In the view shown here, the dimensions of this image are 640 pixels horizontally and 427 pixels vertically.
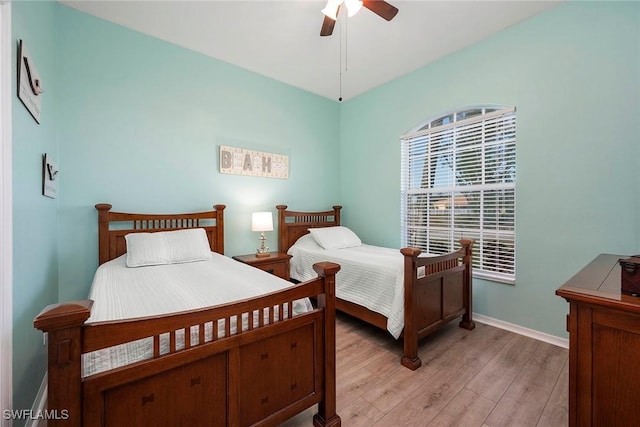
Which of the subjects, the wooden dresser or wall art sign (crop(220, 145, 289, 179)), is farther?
wall art sign (crop(220, 145, 289, 179))

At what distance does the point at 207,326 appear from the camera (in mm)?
1122

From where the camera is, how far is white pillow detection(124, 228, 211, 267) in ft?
7.38

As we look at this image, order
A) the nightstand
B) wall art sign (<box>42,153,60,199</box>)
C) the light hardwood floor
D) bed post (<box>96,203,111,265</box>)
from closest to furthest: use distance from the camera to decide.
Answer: the light hardwood floor
wall art sign (<box>42,153,60,199</box>)
bed post (<box>96,203,111,265</box>)
the nightstand

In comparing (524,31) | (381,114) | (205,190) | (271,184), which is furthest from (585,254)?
(205,190)

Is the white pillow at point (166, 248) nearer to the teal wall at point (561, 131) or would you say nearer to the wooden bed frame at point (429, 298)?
the wooden bed frame at point (429, 298)

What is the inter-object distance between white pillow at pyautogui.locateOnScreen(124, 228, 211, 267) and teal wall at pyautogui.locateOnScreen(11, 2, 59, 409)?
1.72 ft

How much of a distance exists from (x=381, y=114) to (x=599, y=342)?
332 cm

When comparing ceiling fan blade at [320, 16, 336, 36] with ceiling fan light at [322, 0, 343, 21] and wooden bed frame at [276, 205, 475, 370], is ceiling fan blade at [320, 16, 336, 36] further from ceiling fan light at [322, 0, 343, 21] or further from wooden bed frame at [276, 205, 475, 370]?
wooden bed frame at [276, 205, 475, 370]

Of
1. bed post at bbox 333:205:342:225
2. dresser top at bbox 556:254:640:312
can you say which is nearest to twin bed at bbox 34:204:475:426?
dresser top at bbox 556:254:640:312

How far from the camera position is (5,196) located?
3.82ft

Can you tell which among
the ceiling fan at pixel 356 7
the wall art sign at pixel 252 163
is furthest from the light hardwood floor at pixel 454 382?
the ceiling fan at pixel 356 7

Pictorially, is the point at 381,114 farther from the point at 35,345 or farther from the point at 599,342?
the point at 35,345

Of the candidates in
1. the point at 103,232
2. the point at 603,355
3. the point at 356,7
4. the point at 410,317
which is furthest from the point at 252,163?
the point at 603,355

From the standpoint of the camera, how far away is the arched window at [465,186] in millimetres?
2631
